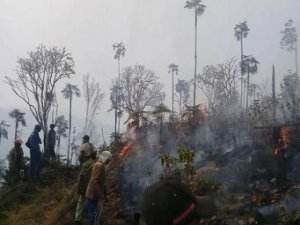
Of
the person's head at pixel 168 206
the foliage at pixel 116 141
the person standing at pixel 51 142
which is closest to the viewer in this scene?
the person's head at pixel 168 206

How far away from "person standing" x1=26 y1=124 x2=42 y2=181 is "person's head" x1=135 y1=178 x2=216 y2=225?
11359mm

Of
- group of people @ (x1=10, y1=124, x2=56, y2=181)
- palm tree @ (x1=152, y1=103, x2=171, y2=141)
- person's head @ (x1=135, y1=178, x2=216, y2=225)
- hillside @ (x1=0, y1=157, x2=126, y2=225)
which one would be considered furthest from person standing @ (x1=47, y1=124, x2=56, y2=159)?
person's head @ (x1=135, y1=178, x2=216, y2=225)

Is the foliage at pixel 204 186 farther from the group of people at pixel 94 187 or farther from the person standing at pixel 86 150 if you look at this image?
the person standing at pixel 86 150

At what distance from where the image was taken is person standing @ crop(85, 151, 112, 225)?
8.31 metres

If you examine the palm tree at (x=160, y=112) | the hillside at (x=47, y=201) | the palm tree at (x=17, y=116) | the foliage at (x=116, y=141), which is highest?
the palm tree at (x=17, y=116)

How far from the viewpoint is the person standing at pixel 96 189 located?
8312 mm

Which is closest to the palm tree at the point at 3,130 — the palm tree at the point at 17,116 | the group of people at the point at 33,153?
the palm tree at the point at 17,116

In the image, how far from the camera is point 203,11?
45.1 metres

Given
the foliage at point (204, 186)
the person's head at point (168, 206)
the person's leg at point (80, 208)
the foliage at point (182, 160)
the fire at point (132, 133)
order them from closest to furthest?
the person's head at point (168, 206) < the foliage at point (182, 160) < the foliage at point (204, 186) < the person's leg at point (80, 208) < the fire at point (132, 133)

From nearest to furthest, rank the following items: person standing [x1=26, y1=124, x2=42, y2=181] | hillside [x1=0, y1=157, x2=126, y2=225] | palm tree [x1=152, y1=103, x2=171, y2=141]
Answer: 1. hillside [x1=0, y1=157, x2=126, y2=225]
2. palm tree [x1=152, y1=103, x2=171, y2=141]
3. person standing [x1=26, y1=124, x2=42, y2=181]

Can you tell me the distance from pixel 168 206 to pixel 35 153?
12159mm

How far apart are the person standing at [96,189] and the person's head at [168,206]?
6068 mm

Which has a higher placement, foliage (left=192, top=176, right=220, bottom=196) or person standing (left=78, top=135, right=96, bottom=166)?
person standing (left=78, top=135, right=96, bottom=166)

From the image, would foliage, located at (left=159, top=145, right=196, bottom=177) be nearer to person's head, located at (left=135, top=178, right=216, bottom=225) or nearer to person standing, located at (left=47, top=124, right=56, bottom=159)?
person's head, located at (left=135, top=178, right=216, bottom=225)
